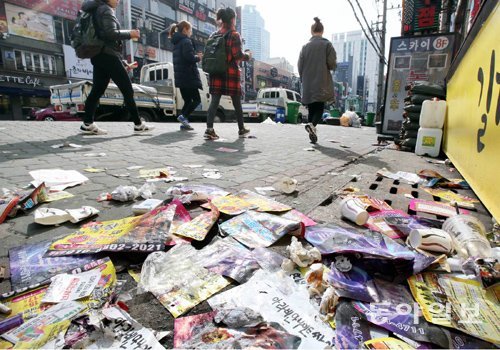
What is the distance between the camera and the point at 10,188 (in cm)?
213

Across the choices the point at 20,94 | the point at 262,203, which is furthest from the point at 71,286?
the point at 20,94

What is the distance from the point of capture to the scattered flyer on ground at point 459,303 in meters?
A: 0.88

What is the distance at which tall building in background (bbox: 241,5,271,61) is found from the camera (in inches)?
3334

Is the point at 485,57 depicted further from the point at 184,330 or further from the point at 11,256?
the point at 11,256

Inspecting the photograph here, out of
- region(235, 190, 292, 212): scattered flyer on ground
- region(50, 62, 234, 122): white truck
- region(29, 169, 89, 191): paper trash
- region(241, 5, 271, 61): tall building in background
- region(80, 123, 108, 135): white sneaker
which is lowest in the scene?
region(235, 190, 292, 212): scattered flyer on ground

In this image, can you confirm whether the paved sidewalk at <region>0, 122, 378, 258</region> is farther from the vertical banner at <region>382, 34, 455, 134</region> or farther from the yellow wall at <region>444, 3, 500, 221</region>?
the vertical banner at <region>382, 34, 455, 134</region>

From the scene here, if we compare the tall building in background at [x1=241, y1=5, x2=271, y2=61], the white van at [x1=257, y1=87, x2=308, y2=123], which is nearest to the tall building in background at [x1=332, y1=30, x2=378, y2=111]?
the tall building in background at [x1=241, y1=5, x2=271, y2=61]

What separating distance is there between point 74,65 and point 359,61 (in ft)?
163

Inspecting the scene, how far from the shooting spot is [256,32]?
88062mm

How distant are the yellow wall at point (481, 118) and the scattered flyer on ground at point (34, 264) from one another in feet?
6.82

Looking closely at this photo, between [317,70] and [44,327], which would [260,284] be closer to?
[44,327]

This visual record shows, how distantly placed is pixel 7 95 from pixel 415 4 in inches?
922

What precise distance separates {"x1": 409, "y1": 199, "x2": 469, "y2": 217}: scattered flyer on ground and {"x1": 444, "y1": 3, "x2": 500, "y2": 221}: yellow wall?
7.0 inches

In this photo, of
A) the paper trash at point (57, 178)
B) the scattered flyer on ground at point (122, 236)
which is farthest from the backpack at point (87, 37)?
the scattered flyer on ground at point (122, 236)
